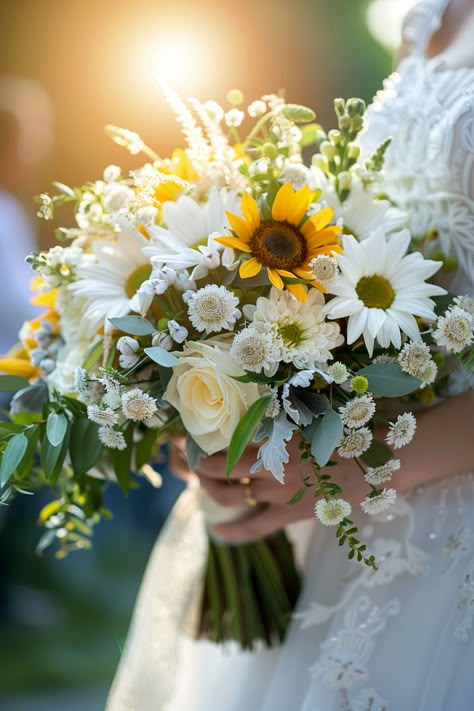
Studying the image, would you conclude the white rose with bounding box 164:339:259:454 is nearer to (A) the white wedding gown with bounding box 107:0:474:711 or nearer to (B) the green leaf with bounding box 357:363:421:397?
(B) the green leaf with bounding box 357:363:421:397

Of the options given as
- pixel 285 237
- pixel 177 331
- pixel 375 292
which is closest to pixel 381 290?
pixel 375 292

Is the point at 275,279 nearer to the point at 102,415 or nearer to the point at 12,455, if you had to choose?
the point at 102,415

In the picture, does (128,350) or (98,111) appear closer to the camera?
(128,350)

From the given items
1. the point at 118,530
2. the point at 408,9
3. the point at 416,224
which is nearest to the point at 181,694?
the point at 416,224

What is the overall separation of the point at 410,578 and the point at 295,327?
374 mm

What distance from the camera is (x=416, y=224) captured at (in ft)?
2.94

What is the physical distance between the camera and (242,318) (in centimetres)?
71

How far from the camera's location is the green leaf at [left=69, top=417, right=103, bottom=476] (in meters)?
0.77

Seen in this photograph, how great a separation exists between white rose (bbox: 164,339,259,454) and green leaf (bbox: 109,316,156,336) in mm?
40

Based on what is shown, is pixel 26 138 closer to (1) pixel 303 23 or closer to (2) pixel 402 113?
(1) pixel 303 23

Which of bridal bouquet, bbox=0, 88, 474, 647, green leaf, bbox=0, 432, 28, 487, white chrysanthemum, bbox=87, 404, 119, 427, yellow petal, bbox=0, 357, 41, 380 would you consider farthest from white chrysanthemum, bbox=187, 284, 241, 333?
yellow petal, bbox=0, 357, 41, 380

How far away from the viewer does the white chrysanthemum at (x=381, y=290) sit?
27.0 inches

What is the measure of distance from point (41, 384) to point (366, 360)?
38 cm

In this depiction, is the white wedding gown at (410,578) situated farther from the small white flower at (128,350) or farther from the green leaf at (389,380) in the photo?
the small white flower at (128,350)
